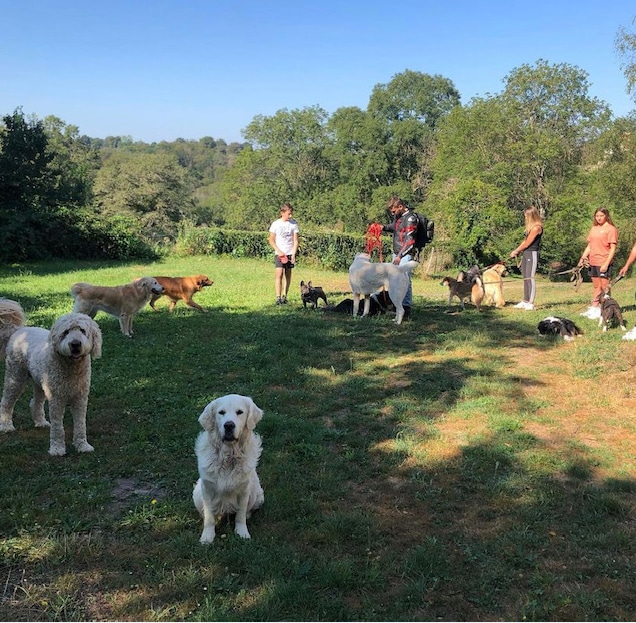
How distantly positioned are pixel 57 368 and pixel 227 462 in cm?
204

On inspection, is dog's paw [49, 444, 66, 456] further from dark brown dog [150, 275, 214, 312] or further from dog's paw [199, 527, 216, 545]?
dark brown dog [150, 275, 214, 312]

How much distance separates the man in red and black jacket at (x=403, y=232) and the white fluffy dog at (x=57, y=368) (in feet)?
20.8

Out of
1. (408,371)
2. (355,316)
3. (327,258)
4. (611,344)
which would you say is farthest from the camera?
(327,258)

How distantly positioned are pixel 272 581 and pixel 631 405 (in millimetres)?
4495

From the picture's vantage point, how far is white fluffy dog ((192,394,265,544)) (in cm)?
317

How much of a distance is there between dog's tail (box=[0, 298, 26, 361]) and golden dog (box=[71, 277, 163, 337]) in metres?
2.96

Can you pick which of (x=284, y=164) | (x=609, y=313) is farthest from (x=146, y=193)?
(x=609, y=313)

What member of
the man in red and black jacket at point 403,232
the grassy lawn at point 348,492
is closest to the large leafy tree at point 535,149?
A: the man in red and black jacket at point 403,232

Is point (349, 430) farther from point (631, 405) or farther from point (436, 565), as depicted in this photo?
point (631, 405)

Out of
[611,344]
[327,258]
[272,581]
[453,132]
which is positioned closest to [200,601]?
[272,581]

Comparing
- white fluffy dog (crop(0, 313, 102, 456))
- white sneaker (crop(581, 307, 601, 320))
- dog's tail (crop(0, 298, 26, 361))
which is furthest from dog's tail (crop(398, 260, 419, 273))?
dog's tail (crop(0, 298, 26, 361))

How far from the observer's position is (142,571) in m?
2.88

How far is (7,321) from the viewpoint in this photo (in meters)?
4.96

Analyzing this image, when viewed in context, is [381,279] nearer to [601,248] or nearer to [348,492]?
[601,248]
